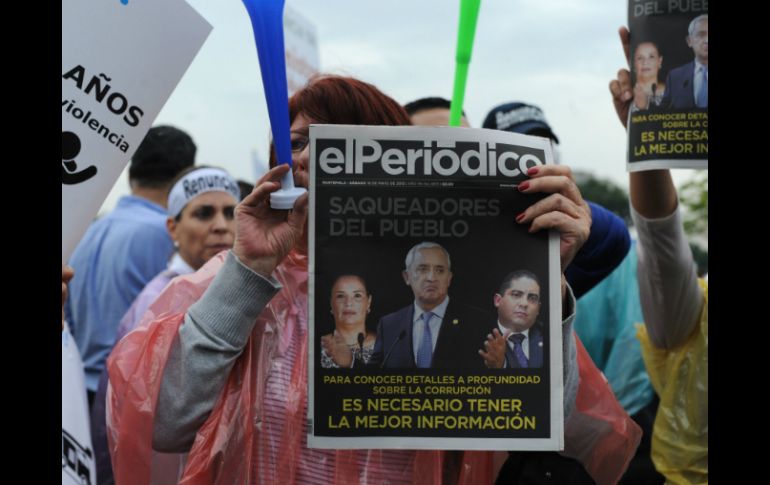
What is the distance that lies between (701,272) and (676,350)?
264 cm

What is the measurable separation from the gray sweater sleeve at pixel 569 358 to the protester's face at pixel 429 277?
0.25 metres

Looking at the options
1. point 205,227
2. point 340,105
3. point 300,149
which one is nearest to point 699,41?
point 340,105

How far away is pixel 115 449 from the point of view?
1.96 metres

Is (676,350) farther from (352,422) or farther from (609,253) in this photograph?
(352,422)

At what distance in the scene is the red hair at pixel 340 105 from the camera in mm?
2047

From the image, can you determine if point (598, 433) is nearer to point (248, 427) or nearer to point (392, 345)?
point (392, 345)

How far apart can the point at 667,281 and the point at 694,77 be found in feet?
2.28

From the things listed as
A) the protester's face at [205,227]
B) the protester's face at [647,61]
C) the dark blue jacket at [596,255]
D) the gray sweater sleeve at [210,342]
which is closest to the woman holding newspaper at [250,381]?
the gray sweater sleeve at [210,342]

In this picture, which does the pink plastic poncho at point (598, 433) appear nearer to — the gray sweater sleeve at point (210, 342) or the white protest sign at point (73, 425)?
the gray sweater sleeve at point (210, 342)

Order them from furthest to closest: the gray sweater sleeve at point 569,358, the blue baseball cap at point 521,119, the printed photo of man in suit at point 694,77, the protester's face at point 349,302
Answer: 1. the blue baseball cap at point 521,119
2. the printed photo of man in suit at point 694,77
3. the gray sweater sleeve at point 569,358
4. the protester's face at point 349,302

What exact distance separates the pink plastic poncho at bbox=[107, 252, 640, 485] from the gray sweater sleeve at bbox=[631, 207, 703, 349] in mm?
814

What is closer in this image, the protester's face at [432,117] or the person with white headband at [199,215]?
the protester's face at [432,117]
